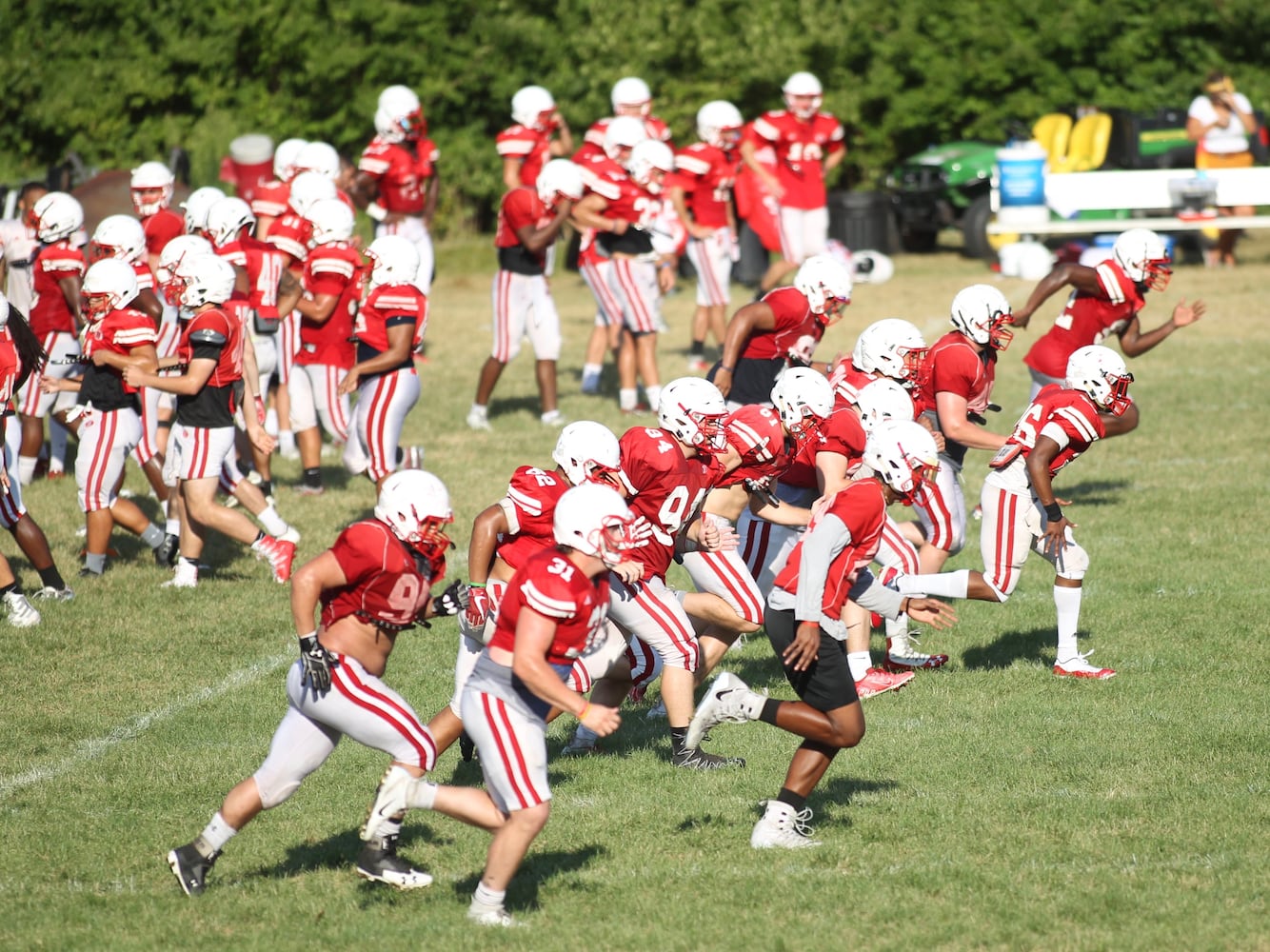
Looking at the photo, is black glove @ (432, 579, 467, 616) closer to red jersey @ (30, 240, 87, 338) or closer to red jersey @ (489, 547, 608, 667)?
red jersey @ (489, 547, 608, 667)

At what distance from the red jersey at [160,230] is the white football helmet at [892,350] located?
19.4 feet

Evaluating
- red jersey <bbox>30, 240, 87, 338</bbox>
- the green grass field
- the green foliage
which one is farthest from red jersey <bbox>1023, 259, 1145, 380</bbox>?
the green foliage

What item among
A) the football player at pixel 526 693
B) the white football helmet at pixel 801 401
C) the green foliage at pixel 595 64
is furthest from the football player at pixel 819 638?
the green foliage at pixel 595 64

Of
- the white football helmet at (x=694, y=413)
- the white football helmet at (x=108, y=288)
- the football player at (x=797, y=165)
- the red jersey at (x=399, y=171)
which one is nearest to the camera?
the white football helmet at (x=694, y=413)

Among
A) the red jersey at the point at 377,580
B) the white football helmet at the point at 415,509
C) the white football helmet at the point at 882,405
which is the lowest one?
the white football helmet at the point at 882,405

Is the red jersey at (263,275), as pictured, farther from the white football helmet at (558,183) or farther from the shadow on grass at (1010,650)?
the shadow on grass at (1010,650)

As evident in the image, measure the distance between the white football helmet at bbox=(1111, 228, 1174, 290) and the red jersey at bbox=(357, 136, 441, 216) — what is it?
6.72 meters

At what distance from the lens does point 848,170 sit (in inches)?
971

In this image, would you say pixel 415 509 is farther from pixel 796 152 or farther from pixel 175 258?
pixel 796 152

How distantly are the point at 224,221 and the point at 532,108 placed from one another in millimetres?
5038

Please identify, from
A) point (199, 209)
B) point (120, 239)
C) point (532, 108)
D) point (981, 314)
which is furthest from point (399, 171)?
point (981, 314)

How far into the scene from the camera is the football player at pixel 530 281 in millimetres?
12727

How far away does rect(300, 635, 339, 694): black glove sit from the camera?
5.27 metres

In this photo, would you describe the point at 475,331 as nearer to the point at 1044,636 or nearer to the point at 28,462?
the point at 28,462
